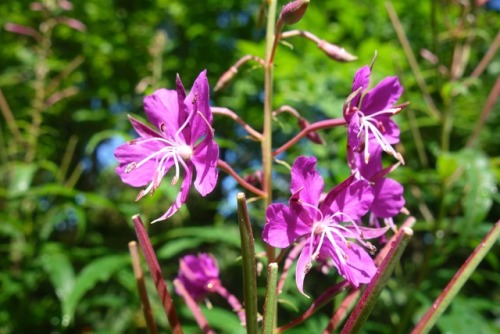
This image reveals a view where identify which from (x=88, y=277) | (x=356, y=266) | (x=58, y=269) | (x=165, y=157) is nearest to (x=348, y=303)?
(x=356, y=266)

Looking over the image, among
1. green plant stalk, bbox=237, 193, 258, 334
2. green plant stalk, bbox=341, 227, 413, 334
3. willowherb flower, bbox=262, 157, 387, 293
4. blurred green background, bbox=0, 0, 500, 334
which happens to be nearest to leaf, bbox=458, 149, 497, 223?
blurred green background, bbox=0, 0, 500, 334

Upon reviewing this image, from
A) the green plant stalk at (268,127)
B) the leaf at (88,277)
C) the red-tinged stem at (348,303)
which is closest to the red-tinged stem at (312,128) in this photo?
the green plant stalk at (268,127)

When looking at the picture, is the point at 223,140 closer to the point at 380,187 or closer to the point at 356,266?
the point at 380,187

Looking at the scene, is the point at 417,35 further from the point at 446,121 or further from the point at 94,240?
the point at 94,240

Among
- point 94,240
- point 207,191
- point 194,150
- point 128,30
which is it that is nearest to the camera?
point 207,191

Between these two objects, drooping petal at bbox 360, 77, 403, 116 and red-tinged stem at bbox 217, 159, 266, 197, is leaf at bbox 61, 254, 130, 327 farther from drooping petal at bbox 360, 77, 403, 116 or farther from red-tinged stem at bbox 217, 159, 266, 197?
drooping petal at bbox 360, 77, 403, 116

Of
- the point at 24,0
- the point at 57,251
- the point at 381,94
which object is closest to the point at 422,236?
the point at 57,251

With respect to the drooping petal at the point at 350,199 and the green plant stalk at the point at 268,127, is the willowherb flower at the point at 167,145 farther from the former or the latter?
the drooping petal at the point at 350,199
